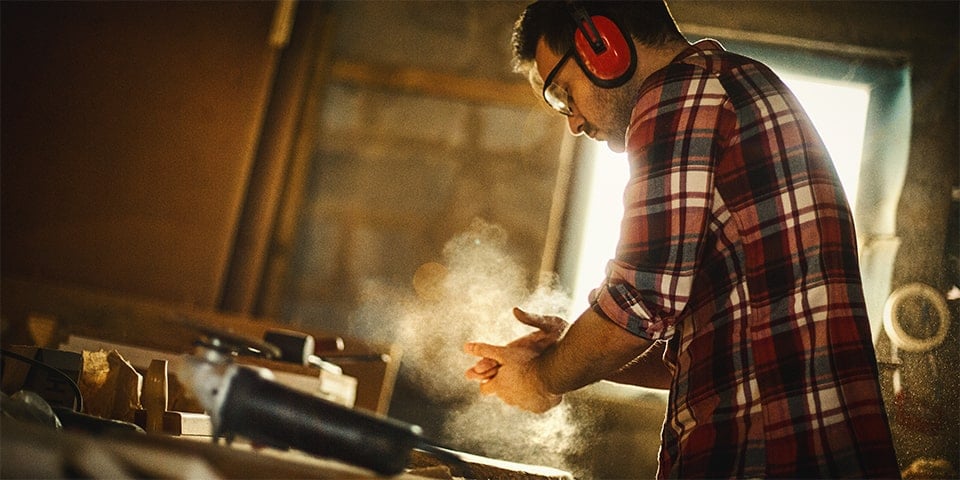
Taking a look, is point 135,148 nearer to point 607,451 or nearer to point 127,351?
point 127,351

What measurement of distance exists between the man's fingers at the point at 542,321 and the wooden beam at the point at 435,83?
1.46 m

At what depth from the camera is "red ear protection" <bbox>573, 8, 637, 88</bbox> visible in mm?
1472

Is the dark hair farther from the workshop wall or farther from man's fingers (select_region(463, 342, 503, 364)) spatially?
the workshop wall

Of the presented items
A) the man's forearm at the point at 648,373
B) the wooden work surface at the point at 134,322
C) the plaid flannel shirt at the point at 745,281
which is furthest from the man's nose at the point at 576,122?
the wooden work surface at the point at 134,322

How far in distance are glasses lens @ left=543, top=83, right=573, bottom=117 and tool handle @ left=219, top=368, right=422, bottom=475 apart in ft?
2.91

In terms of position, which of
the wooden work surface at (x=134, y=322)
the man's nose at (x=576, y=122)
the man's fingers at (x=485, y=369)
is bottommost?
the wooden work surface at (x=134, y=322)

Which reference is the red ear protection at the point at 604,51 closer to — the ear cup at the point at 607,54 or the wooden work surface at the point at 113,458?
the ear cup at the point at 607,54

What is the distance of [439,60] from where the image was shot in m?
3.14

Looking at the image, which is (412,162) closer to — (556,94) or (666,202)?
(556,94)

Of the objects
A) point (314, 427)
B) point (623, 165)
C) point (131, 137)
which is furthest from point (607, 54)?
point (131, 137)

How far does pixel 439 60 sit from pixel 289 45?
609 millimetres

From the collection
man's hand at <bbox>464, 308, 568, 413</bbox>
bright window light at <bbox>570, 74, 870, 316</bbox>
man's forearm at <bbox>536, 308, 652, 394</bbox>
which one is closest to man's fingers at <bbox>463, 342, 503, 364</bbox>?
man's hand at <bbox>464, 308, 568, 413</bbox>

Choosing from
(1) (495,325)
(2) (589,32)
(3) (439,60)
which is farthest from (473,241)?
(2) (589,32)

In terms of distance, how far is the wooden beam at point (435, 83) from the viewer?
3057mm
